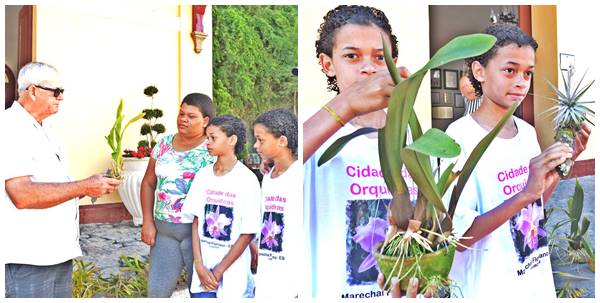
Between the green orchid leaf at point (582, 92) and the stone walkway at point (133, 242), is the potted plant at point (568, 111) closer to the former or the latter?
the green orchid leaf at point (582, 92)

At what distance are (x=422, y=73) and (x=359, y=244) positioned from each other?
3.57 feet

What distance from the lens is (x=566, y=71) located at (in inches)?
160

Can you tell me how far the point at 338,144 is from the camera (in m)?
3.92

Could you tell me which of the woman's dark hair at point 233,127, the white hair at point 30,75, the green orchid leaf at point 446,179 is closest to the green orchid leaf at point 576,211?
the green orchid leaf at point 446,179

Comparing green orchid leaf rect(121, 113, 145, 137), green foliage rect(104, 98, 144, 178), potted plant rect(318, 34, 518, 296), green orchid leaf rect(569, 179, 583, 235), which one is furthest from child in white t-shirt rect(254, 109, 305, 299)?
green orchid leaf rect(569, 179, 583, 235)

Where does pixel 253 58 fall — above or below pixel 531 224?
above

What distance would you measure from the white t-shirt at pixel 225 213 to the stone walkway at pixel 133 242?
278mm

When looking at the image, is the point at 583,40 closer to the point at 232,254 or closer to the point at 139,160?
the point at 232,254


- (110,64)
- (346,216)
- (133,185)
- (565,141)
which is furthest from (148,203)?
(565,141)

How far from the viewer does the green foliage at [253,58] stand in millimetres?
4012

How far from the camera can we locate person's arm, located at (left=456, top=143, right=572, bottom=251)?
13.1 feet

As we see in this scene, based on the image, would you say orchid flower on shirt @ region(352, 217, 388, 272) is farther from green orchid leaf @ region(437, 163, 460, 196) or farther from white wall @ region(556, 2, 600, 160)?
white wall @ region(556, 2, 600, 160)

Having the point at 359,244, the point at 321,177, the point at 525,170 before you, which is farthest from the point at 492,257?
the point at 321,177

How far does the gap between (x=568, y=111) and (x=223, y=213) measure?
2.24 metres
